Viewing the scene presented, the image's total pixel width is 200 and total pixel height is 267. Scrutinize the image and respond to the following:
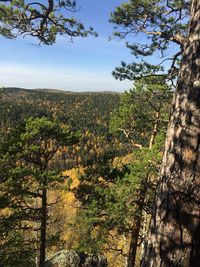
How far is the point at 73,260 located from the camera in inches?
494

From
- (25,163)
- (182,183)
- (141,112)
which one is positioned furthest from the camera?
(141,112)

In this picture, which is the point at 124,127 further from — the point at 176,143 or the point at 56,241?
the point at 176,143

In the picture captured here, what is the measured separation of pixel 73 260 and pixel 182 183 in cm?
1181

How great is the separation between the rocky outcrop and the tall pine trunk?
37.4ft

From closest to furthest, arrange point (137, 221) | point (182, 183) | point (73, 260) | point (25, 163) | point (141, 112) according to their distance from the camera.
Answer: point (182, 183)
point (73, 260)
point (137, 221)
point (25, 163)
point (141, 112)

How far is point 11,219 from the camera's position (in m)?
14.3

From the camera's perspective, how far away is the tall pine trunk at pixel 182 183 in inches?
72.6

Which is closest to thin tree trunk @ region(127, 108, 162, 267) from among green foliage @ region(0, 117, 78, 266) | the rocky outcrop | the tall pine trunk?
the rocky outcrop

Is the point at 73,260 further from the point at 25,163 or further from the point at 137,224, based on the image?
the point at 25,163

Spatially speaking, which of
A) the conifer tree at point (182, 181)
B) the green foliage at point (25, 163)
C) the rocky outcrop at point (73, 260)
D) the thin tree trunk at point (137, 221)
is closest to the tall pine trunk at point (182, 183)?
the conifer tree at point (182, 181)

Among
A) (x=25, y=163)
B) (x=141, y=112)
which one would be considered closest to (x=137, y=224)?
(x=141, y=112)

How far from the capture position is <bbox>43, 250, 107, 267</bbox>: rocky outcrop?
41.0 feet

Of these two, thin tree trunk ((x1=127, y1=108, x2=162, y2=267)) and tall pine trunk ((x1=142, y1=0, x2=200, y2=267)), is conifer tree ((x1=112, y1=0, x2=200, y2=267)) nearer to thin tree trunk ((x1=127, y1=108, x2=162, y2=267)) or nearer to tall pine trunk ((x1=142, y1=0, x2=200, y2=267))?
tall pine trunk ((x1=142, y1=0, x2=200, y2=267))

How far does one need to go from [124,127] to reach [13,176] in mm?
6079
